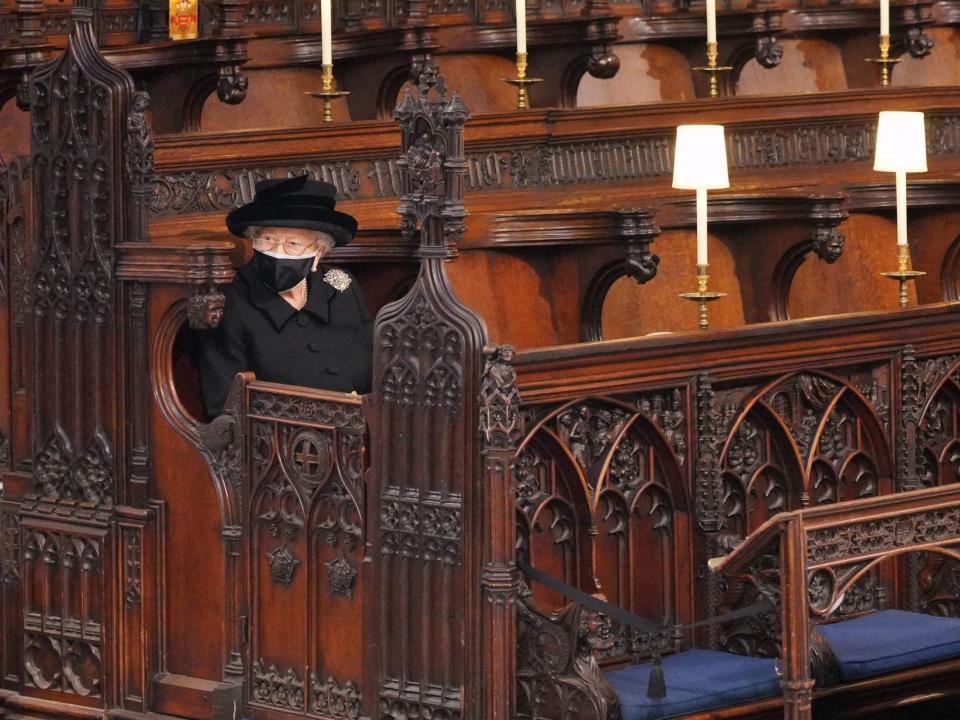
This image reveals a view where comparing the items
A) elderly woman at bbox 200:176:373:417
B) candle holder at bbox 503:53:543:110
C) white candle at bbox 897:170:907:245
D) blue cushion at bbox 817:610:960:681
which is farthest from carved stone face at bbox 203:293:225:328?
white candle at bbox 897:170:907:245

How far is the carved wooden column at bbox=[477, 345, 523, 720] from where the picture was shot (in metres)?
4.95

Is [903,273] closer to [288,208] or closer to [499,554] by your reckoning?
[288,208]

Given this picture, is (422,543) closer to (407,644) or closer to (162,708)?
(407,644)

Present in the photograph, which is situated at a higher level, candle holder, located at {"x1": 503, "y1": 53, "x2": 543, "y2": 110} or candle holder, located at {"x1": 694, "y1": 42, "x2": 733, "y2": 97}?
candle holder, located at {"x1": 694, "y1": 42, "x2": 733, "y2": 97}

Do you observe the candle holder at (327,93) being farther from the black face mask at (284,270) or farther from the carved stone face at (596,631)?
the carved stone face at (596,631)

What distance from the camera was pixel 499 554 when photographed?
16.3ft

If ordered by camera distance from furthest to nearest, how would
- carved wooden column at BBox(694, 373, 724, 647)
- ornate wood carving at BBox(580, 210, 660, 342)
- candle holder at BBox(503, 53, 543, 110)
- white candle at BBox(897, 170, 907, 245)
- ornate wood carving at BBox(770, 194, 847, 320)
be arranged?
1. candle holder at BBox(503, 53, 543, 110)
2. ornate wood carving at BBox(770, 194, 847, 320)
3. white candle at BBox(897, 170, 907, 245)
4. ornate wood carving at BBox(580, 210, 660, 342)
5. carved wooden column at BBox(694, 373, 724, 647)

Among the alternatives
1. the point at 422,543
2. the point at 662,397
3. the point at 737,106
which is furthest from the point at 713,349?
the point at 737,106

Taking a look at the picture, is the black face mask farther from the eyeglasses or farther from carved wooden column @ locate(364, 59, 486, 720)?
carved wooden column @ locate(364, 59, 486, 720)

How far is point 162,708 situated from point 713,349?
1541mm

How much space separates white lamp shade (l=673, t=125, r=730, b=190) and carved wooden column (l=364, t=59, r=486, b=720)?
123 centimetres

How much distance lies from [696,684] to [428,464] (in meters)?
0.75

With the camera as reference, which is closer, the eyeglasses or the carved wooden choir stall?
the carved wooden choir stall

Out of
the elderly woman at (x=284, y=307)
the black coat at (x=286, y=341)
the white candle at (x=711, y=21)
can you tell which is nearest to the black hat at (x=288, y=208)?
the elderly woman at (x=284, y=307)
